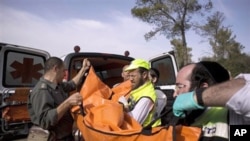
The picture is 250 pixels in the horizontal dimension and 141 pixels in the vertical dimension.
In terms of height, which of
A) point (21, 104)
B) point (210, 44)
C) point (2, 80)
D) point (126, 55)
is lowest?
point (21, 104)

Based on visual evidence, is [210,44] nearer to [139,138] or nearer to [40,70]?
[40,70]

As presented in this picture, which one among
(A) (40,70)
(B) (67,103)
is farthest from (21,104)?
(B) (67,103)

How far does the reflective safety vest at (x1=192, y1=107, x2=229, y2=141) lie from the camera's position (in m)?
1.50

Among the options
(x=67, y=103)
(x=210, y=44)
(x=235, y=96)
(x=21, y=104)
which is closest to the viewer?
(x=235, y=96)

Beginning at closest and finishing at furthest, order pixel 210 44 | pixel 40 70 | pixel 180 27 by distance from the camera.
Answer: pixel 40 70 < pixel 180 27 < pixel 210 44

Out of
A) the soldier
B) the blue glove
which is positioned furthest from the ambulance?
the blue glove

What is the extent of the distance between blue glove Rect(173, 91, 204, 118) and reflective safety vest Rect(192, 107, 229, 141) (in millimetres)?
114

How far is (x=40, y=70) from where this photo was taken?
5656 mm

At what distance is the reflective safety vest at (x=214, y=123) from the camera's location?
1.50 metres

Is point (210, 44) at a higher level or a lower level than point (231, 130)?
higher

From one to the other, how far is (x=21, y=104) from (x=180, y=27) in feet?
53.3

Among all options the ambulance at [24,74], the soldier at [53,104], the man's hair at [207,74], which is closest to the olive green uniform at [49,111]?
the soldier at [53,104]

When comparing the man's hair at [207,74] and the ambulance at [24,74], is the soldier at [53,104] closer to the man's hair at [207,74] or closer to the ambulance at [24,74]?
the man's hair at [207,74]

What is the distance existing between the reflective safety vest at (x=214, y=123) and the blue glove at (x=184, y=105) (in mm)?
114
